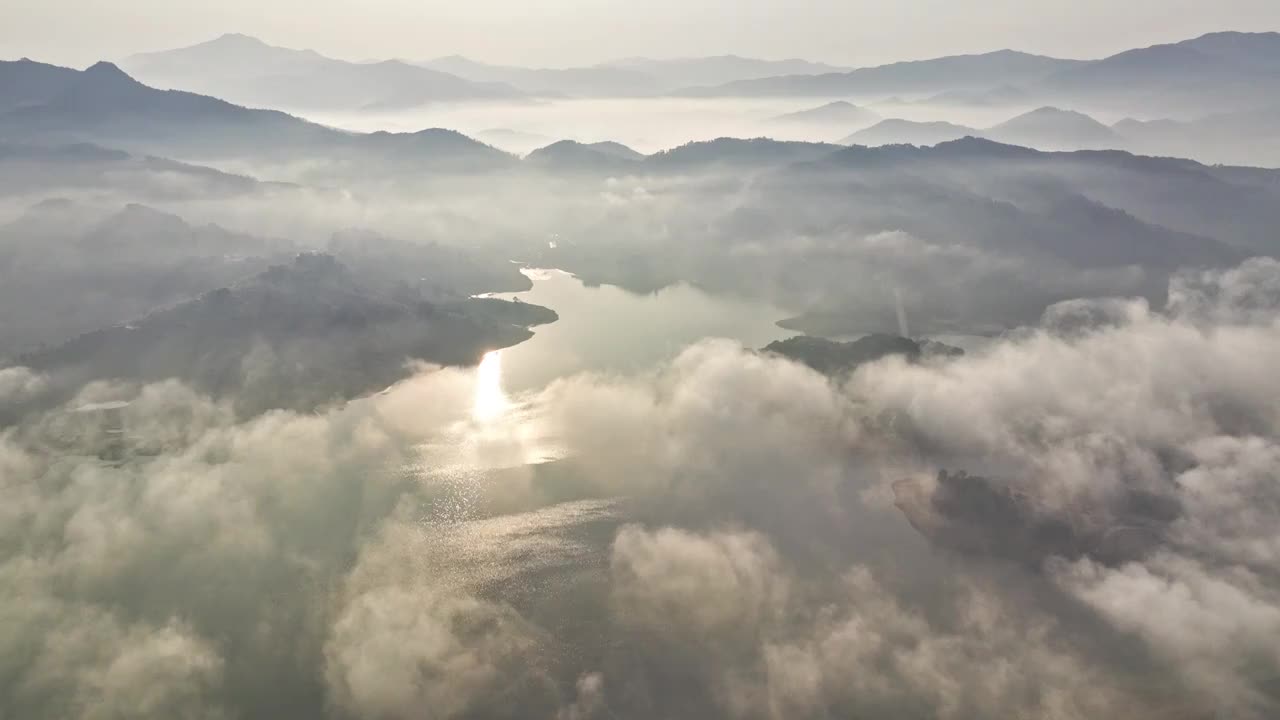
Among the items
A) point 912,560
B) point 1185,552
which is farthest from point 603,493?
point 1185,552

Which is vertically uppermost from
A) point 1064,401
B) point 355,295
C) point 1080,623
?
point 355,295

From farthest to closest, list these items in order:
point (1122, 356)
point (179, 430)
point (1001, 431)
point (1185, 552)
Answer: point (1122, 356) < point (179, 430) < point (1001, 431) < point (1185, 552)

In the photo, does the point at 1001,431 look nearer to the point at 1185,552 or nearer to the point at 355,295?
the point at 1185,552

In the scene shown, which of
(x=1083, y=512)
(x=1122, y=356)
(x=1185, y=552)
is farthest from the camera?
(x=1122, y=356)

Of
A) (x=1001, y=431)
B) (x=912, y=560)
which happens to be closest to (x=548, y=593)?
(x=912, y=560)

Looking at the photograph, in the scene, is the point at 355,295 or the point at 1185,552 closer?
the point at 1185,552

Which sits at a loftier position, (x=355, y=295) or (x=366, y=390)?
(x=355, y=295)

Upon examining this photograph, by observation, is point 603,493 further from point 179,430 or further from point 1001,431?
point 179,430
